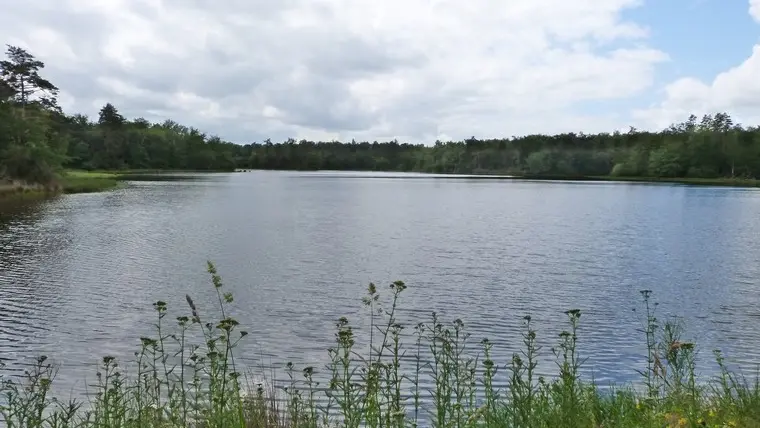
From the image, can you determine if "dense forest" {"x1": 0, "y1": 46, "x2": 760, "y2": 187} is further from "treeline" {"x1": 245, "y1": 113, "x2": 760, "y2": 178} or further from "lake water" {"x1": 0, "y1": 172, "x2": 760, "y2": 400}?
"lake water" {"x1": 0, "y1": 172, "x2": 760, "y2": 400}

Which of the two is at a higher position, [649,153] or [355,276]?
[649,153]

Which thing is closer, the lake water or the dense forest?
the lake water

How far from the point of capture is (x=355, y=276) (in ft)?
80.6

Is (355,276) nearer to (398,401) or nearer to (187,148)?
(398,401)

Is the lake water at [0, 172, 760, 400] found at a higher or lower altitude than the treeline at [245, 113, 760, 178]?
lower

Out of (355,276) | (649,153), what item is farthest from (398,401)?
(649,153)

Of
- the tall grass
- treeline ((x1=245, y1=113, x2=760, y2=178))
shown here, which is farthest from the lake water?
treeline ((x1=245, y1=113, x2=760, y2=178))

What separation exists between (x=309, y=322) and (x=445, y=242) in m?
19.0

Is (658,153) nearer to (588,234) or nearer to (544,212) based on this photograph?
(544,212)

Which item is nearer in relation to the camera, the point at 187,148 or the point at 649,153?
the point at 649,153

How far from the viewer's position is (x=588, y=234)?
39500mm

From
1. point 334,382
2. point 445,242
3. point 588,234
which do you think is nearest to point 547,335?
point 334,382

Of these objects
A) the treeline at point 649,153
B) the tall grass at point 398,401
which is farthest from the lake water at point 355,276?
the treeline at point 649,153

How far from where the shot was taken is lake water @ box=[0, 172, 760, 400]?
15281 millimetres
